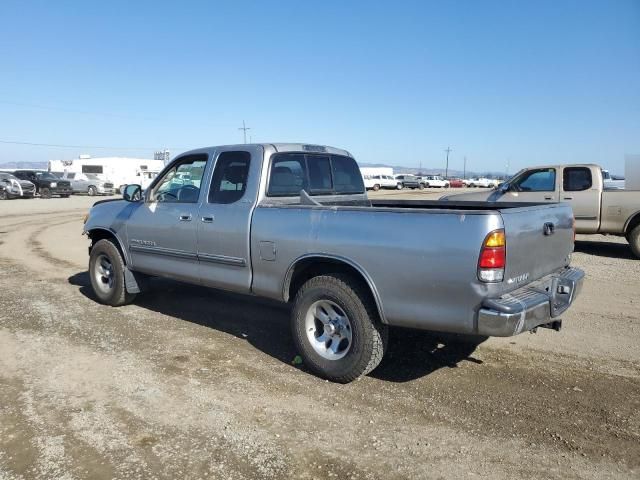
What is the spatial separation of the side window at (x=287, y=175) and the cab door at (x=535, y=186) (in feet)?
22.4

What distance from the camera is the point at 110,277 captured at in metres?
6.62

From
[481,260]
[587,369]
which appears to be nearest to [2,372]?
[481,260]

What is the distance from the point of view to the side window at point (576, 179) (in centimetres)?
1049

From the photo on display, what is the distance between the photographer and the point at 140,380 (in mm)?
4367

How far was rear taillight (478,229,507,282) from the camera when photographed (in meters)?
3.50

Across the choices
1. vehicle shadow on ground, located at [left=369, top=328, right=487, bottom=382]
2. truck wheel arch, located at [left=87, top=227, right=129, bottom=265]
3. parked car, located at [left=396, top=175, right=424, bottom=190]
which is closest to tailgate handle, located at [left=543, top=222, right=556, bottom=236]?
vehicle shadow on ground, located at [left=369, top=328, right=487, bottom=382]

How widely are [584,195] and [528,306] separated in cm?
787

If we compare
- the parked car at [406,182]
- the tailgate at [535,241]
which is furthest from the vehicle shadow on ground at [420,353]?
the parked car at [406,182]

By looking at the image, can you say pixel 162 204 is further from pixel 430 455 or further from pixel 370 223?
pixel 430 455

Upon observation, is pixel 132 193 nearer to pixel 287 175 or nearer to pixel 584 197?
pixel 287 175

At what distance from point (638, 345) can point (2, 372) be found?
19.0 ft

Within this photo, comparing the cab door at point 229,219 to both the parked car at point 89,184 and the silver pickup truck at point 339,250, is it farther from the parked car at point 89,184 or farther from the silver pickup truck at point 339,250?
the parked car at point 89,184

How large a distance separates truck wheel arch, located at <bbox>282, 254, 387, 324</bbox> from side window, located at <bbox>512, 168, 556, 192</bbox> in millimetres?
7841

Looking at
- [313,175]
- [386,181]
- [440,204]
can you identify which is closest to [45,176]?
[386,181]
